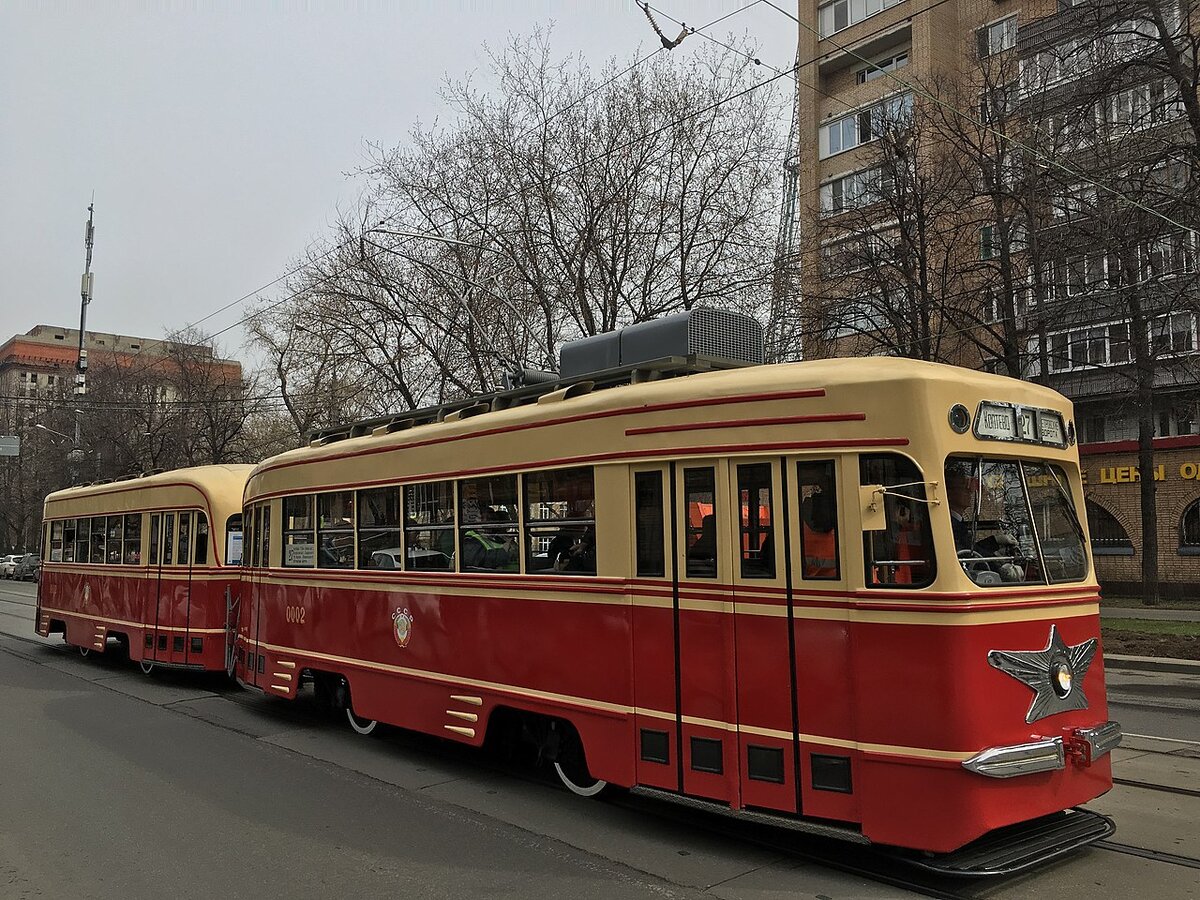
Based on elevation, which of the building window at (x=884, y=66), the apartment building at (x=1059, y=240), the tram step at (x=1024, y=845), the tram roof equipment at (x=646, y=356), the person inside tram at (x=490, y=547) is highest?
the building window at (x=884, y=66)

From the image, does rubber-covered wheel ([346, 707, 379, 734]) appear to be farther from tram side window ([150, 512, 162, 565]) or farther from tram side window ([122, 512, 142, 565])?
tram side window ([122, 512, 142, 565])

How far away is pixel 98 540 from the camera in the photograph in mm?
15547

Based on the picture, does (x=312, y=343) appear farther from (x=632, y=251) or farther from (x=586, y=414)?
(x=586, y=414)

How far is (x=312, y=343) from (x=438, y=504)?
23.8m

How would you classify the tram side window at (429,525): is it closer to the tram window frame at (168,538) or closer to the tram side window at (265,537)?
the tram side window at (265,537)

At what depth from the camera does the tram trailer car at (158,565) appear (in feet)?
41.2

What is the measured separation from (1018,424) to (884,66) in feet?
105

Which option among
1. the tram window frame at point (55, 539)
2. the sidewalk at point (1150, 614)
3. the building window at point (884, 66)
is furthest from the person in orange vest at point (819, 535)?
the building window at point (884, 66)

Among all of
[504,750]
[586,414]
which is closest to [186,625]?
[504,750]

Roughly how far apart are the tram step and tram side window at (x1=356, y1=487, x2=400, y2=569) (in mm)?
5052

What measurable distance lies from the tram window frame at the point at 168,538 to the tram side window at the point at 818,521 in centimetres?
1045

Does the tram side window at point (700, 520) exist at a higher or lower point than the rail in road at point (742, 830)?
higher

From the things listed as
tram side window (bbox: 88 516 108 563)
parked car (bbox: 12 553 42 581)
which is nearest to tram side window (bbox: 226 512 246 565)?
tram side window (bbox: 88 516 108 563)

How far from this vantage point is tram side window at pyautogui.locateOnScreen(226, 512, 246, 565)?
1261 cm
